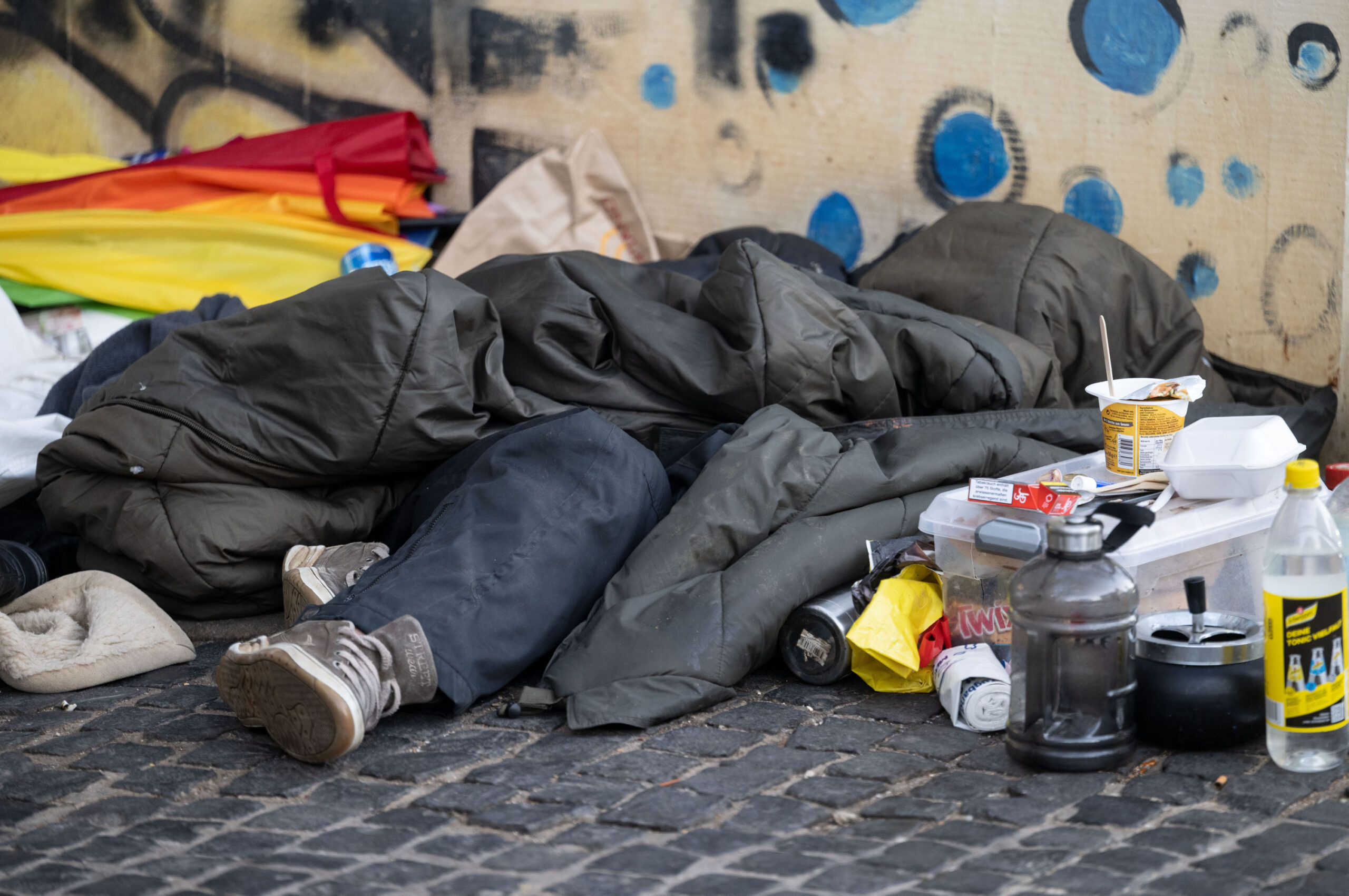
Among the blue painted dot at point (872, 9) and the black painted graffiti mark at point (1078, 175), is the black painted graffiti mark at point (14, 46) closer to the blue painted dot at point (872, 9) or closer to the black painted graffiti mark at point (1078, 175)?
the blue painted dot at point (872, 9)

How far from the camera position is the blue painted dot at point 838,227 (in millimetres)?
4797

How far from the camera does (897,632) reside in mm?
2539

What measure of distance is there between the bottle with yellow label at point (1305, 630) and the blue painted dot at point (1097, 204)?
2.48 meters

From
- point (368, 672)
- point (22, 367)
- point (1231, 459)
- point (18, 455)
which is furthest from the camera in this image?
point (22, 367)

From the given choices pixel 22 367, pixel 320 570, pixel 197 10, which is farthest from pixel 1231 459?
pixel 197 10

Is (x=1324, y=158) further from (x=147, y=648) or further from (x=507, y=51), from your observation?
(x=147, y=648)

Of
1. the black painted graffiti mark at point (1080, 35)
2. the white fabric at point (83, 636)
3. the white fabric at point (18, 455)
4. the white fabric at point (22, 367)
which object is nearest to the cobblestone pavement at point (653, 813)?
the white fabric at point (83, 636)

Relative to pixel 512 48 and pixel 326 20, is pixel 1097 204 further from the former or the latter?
pixel 326 20

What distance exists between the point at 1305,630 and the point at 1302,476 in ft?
0.79

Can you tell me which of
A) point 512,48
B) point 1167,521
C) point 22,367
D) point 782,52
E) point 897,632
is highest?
point 512,48

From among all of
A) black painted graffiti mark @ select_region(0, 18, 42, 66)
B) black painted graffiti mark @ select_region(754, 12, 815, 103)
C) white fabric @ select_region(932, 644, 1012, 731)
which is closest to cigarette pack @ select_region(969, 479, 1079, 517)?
white fabric @ select_region(932, 644, 1012, 731)

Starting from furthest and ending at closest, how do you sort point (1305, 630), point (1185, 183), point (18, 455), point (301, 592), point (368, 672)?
point (1185, 183) → point (18, 455) → point (301, 592) → point (368, 672) → point (1305, 630)

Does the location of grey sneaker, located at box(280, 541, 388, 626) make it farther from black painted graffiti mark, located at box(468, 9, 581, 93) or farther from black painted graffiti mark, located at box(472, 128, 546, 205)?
black painted graffiti mark, located at box(468, 9, 581, 93)

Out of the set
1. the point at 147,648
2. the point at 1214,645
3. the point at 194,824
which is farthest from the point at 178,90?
the point at 1214,645
